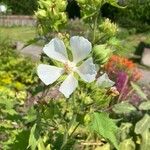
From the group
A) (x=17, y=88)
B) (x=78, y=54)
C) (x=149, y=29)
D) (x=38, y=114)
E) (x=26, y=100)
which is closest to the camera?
(x=78, y=54)

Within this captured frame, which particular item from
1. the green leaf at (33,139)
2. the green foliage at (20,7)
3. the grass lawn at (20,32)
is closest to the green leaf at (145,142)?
the green leaf at (33,139)

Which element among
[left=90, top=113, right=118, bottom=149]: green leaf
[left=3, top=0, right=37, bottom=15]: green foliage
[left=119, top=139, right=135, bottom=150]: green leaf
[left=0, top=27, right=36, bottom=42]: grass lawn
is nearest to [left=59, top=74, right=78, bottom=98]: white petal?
[left=90, top=113, right=118, bottom=149]: green leaf

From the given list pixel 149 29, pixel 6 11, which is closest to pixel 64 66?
pixel 149 29

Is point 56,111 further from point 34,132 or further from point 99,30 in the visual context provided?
point 99,30

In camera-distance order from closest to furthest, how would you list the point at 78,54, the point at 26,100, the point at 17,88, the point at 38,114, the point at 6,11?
1. the point at 78,54
2. the point at 38,114
3. the point at 26,100
4. the point at 17,88
5. the point at 6,11

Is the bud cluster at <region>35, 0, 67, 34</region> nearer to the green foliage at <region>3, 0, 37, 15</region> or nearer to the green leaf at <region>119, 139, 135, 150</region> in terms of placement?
the green leaf at <region>119, 139, 135, 150</region>

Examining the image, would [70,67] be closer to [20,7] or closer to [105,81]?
[105,81]

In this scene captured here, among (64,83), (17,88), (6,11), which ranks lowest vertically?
(6,11)

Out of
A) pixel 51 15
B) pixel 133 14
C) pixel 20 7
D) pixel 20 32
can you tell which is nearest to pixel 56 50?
pixel 51 15
